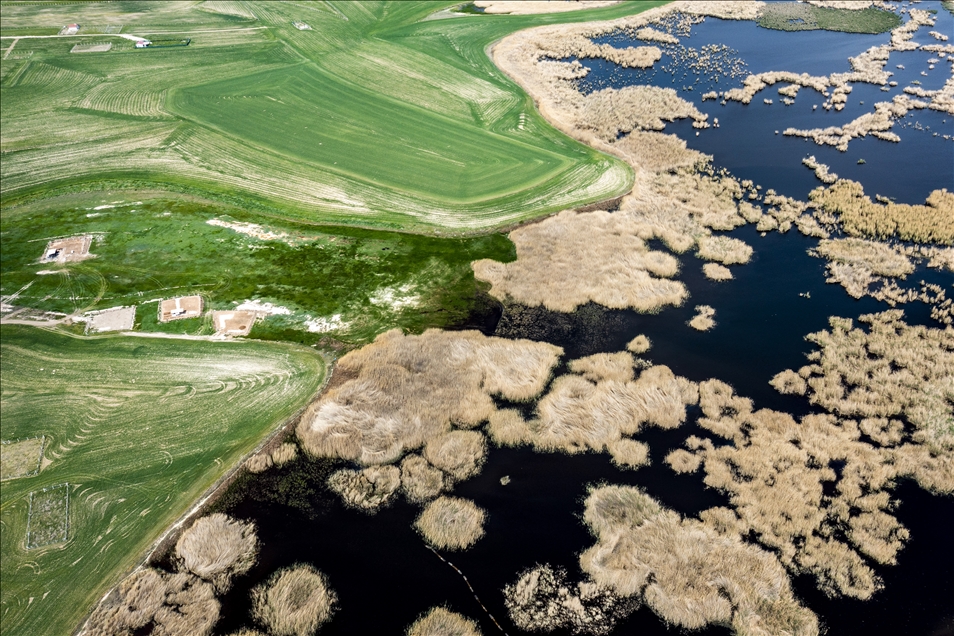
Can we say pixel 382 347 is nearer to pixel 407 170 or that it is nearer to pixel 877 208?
pixel 407 170

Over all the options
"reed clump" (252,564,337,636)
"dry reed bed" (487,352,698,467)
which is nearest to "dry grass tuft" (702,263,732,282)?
"dry reed bed" (487,352,698,467)

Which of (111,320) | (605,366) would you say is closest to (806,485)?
(605,366)

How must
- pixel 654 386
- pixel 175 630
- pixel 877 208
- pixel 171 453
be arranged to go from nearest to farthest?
1. pixel 175 630
2. pixel 171 453
3. pixel 654 386
4. pixel 877 208

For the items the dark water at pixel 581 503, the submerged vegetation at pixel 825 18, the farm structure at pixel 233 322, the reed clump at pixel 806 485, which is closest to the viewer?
the dark water at pixel 581 503

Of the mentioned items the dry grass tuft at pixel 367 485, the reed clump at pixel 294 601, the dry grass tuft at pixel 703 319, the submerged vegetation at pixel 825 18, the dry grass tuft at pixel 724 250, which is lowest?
the reed clump at pixel 294 601

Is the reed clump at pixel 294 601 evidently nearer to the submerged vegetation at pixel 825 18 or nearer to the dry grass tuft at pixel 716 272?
the dry grass tuft at pixel 716 272

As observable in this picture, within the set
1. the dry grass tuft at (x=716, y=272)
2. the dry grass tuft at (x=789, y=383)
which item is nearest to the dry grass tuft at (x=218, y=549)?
the dry grass tuft at (x=789, y=383)

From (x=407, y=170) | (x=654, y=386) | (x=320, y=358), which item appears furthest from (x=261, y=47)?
(x=654, y=386)
